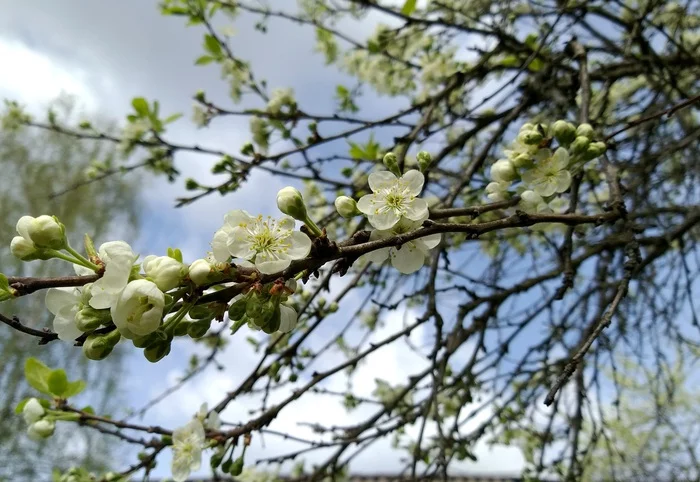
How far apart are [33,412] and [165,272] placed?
0.89 metres

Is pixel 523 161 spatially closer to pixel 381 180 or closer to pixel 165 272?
pixel 381 180

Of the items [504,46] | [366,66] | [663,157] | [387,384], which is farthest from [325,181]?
[366,66]

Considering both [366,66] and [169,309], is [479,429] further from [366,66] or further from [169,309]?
[366,66]

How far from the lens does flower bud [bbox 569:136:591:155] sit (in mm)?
1189

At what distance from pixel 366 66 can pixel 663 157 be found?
2.13m

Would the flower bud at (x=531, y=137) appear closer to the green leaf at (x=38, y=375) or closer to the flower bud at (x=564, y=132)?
the flower bud at (x=564, y=132)

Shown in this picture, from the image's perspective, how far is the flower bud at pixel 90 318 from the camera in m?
0.74

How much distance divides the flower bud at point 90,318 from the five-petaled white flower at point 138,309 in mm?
61

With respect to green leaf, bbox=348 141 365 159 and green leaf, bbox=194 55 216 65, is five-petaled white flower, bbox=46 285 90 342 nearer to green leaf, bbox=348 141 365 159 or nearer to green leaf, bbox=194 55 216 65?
green leaf, bbox=348 141 365 159

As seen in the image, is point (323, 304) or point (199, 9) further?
point (199, 9)

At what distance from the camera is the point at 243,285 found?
779 millimetres

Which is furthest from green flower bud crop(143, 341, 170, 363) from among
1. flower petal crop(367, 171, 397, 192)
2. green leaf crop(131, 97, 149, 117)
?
green leaf crop(131, 97, 149, 117)

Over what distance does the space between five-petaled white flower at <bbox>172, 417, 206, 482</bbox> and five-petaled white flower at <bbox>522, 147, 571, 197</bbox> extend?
1.07 metres

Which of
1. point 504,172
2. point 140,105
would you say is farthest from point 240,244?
point 140,105
